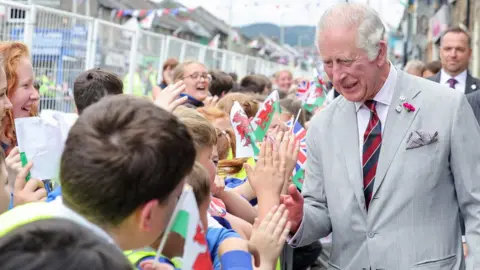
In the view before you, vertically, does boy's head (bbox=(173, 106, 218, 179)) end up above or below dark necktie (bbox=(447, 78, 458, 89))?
below

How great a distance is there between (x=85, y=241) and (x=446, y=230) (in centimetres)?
244

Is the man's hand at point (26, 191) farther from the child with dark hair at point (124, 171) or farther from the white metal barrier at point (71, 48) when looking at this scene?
the white metal barrier at point (71, 48)

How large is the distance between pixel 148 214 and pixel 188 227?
0.12 m

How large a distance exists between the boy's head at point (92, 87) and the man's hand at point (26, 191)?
0.88 metres

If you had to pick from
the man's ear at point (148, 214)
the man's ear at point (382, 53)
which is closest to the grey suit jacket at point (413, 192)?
the man's ear at point (382, 53)

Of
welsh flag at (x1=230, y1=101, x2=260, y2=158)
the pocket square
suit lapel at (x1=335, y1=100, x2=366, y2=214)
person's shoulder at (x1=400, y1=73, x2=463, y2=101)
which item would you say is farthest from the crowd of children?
welsh flag at (x1=230, y1=101, x2=260, y2=158)

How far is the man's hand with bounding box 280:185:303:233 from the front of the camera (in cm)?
357

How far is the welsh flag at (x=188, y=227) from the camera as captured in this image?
6.72 feet

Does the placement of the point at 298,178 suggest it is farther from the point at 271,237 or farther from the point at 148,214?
the point at 148,214

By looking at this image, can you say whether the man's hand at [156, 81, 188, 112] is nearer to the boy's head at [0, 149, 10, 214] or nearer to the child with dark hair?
the boy's head at [0, 149, 10, 214]

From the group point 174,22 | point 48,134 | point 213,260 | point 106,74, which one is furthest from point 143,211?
point 174,22

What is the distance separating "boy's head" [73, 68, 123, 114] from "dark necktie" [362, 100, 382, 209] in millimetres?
1421

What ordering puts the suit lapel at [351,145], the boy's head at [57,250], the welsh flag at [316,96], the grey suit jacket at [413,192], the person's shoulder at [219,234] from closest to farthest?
the boy's head at [57,250]
the person's shoulder at [219,234]
the grey suit jacket at [413,192]
the suit lapel at [351,145]
the welsh flag at [316,96]

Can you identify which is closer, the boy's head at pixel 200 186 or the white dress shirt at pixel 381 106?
the boy's head at pixel 200 186
